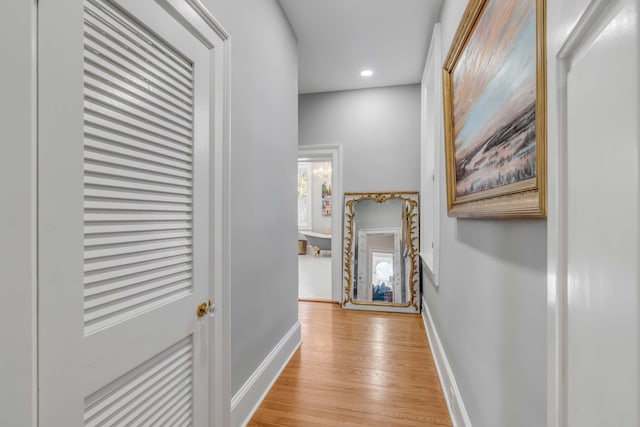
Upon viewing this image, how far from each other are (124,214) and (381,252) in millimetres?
3074

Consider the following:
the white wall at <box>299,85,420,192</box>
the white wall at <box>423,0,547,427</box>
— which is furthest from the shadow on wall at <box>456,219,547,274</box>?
the white wall at <box>299,85,420,192</box>

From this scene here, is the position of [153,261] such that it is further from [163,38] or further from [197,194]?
[163,38]

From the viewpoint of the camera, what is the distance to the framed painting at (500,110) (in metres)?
0.74

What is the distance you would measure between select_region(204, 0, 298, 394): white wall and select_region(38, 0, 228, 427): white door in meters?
0.26

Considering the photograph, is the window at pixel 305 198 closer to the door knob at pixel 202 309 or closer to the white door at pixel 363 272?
the white door at pixel 363 272

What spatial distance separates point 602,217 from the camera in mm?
321

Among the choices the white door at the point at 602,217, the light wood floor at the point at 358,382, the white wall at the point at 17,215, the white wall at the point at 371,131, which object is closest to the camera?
the white door at the point at 602,217

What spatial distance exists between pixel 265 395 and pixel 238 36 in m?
2.06

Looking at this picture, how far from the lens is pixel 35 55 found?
0.67m

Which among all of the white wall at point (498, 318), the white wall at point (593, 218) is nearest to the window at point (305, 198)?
the white wall at point (498, 318)

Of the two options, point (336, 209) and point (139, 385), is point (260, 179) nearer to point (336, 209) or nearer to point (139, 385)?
point (139, 385)

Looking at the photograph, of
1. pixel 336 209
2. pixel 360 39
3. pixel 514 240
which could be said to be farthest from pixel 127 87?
pixel 336 209

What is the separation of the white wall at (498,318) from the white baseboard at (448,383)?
0.20ft

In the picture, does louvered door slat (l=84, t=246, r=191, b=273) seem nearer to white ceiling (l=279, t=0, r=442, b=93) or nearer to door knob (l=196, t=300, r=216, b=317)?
door knob (l=196, t=300, r=216, b=317)
